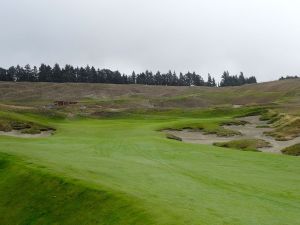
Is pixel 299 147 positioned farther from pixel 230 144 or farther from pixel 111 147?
pixel 111 147

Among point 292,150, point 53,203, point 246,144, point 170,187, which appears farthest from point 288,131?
point 53,203

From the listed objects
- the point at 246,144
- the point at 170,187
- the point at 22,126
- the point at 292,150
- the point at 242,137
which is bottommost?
the point at 242,137

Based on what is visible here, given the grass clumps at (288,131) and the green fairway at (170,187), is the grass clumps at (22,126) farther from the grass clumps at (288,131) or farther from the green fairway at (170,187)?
the grass clumps at (288,131)

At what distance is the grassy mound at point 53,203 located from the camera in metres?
19.6

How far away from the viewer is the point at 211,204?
1906 centimetres

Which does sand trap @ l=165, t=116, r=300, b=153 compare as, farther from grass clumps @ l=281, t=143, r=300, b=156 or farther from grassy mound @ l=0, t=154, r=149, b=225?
grassy mound @ l=0, t=154, r=149, b=225

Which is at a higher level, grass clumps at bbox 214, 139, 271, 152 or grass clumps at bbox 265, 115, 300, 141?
grass clumps at bbox 265, 115, 300, 141

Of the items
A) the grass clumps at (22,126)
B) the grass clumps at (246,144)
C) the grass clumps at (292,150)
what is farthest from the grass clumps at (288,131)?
the grass clumps at (22,126)

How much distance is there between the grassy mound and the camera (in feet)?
64.3

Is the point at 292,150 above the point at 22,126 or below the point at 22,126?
below

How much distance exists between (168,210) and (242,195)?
19.4ft

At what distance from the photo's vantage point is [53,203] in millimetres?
24016

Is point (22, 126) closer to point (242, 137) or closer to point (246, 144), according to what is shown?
point (242, 137)

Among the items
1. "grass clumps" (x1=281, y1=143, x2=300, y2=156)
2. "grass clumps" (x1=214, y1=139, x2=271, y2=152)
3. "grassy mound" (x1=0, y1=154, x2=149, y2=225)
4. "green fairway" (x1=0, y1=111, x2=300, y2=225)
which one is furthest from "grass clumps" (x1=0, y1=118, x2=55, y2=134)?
"grassy mound" (x1=0, y1=154, x2=149, y2=225)
